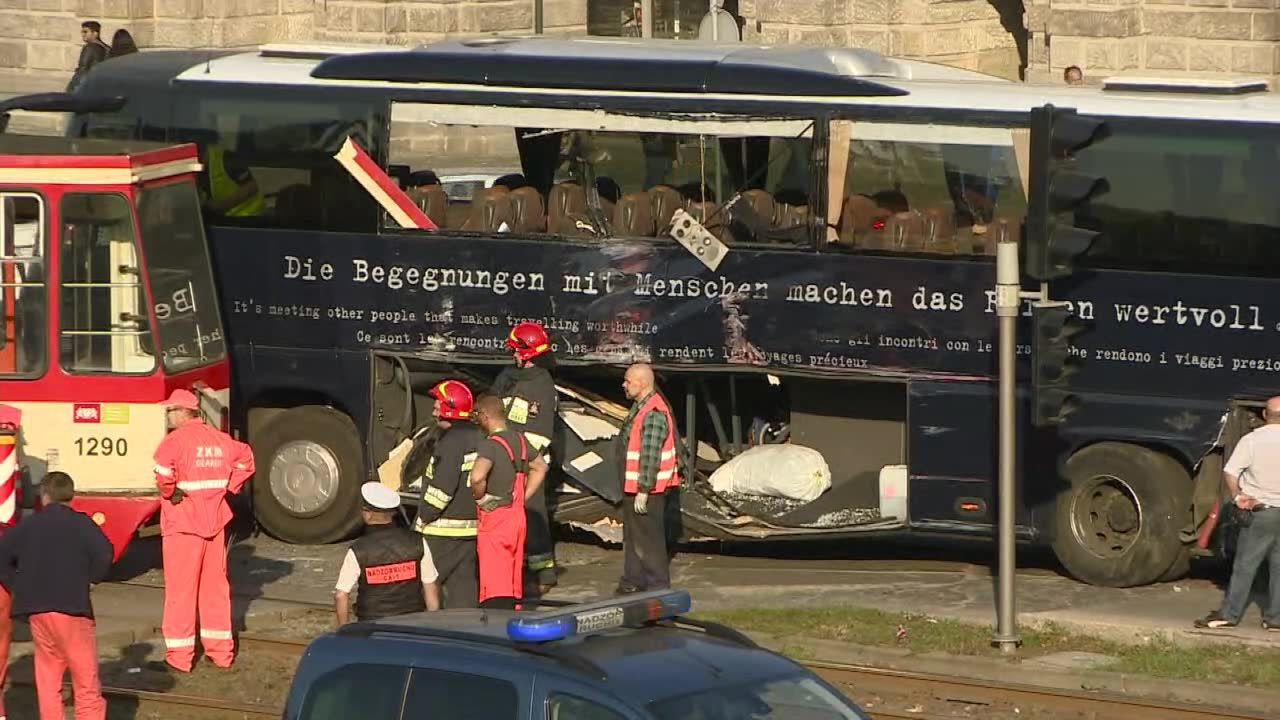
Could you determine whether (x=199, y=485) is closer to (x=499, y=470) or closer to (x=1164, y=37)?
(x=499, y=470)

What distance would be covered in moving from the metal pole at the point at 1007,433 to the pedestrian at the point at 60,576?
513 cm

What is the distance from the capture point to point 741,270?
52.6ft

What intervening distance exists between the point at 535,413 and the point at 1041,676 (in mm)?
4074

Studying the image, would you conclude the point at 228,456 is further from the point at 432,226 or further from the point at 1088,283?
the point at 1088,283

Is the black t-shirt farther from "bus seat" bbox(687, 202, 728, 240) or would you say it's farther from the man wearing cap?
"bus seat" bbox(687, 202, 728, 240)

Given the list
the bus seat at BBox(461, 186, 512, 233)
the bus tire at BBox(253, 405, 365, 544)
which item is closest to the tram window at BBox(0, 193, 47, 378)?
the bus tire at BBox(253, 405, 365, 544)

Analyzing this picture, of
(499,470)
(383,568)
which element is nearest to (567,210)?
(499,470)

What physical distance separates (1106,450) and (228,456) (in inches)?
223

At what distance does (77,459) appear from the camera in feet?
51.8

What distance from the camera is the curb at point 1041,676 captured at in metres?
12.9

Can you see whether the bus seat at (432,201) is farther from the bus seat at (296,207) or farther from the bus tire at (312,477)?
the bus tire at (312,477)

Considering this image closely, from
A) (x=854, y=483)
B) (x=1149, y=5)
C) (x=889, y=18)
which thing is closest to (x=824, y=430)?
(x=854, y=483)

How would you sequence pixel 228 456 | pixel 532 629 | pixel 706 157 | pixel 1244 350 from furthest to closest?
pixel 706 157 → pixel 1244 350 → pixel 228 456 → pixel 532 629

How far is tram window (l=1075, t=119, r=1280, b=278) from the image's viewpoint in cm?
1489
